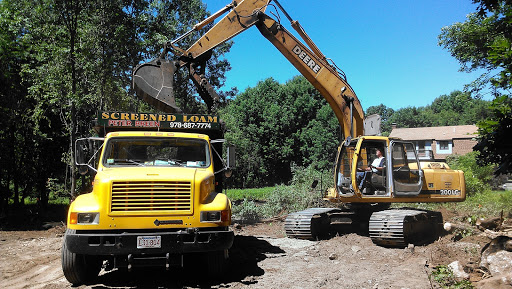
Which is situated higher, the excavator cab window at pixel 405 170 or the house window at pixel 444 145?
the house window at pixel 444 145

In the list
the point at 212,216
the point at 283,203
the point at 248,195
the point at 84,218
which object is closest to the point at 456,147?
the point at 248,195

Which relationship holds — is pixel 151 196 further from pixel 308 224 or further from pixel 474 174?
pixel 474 174

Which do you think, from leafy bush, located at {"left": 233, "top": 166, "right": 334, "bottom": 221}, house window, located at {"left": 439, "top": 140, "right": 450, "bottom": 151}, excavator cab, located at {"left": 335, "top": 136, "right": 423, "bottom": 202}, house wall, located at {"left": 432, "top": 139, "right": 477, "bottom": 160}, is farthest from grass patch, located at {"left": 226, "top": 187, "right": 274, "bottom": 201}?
house window, located at {"left": 439, "top": 140, "right": 450, "bottom": 151}

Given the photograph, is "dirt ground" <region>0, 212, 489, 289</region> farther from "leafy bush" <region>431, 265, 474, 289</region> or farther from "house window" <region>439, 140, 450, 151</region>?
"house window" <region>439, 140, 450, 151</region>

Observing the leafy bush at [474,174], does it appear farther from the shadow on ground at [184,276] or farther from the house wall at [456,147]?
the house wall at [456,147]

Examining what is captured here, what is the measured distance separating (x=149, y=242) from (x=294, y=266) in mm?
3134

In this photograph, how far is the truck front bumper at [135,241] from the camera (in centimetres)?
600

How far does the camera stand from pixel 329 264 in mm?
8242

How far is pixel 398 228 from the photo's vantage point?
9.34 metres

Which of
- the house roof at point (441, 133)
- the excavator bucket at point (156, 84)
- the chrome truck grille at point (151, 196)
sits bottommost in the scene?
the chrome truck grille at point (151, 196)

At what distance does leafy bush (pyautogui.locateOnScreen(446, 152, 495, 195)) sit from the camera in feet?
66.5

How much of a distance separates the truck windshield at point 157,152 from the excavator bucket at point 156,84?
2279 mm

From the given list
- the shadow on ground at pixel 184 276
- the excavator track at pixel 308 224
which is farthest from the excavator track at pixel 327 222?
the shadow on ground at pixel 184 276

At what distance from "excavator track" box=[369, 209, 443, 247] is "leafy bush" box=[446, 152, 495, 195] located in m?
11.4
